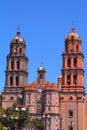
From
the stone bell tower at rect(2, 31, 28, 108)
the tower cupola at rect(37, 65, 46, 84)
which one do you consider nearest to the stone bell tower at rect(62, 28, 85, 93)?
the tower cupola at rect(37, 65, 46, 84)

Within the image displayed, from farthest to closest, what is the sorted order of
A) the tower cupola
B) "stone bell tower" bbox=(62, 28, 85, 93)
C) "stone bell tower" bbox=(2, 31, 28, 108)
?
the tower cupola < "stone bell tower" bbox=(2, 31, 28, 108) < "stone bell tower" bbox=(62, 28, 85, 93)

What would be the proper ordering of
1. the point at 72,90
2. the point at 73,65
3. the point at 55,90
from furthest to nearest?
1. the point at 73,65
2. the point at 72,90
3. the point at 55,90

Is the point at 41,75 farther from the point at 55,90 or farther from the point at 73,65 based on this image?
the point at 73,65

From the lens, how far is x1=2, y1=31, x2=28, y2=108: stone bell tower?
336 feet

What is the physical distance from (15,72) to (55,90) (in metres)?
10.3

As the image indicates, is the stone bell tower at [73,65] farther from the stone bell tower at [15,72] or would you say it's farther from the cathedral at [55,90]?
the stone bell tower at [15,72]

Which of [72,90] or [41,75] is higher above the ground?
[41,75]

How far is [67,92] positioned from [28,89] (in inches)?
333

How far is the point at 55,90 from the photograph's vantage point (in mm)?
99312

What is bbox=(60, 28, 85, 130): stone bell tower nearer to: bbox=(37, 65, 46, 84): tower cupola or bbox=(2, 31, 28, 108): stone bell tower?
bbox=(37, 65, 46, 84): tower cupola

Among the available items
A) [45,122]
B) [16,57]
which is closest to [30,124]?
[45,122]

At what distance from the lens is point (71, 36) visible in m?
103

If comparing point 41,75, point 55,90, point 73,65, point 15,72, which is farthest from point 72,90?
point 15,72

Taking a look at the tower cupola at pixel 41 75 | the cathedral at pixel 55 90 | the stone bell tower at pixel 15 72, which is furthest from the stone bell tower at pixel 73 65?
the stone bell tower at pixel 15 72
